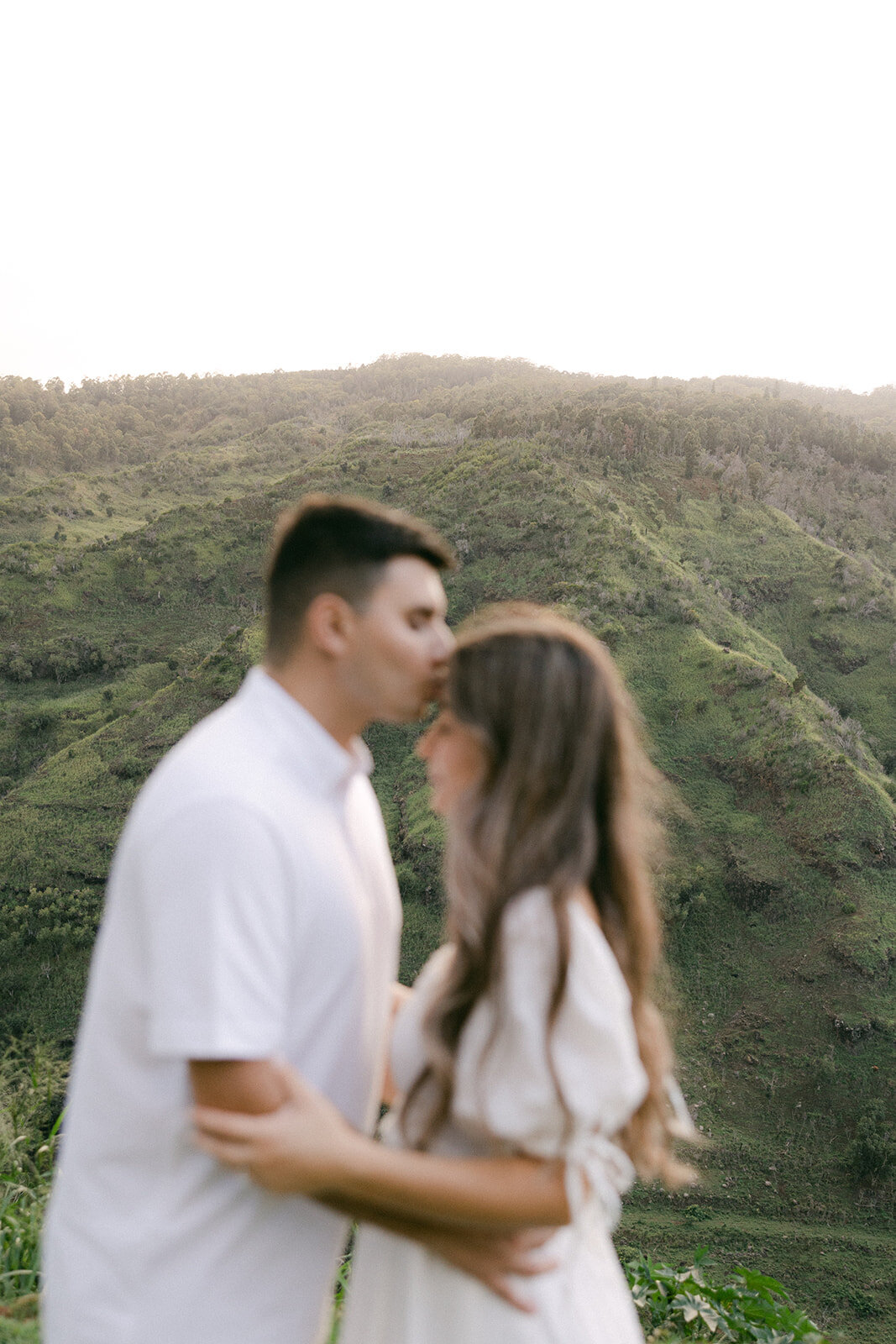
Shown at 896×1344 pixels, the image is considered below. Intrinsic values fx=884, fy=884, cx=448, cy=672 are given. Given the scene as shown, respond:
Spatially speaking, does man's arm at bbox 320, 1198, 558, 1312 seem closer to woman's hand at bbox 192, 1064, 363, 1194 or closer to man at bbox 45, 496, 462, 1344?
man at bbox 45, 496, 462, 1344

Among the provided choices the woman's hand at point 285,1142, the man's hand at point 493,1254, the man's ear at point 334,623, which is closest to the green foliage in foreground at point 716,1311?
the man's hand at point 493,1254

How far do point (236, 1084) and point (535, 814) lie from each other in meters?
0.58

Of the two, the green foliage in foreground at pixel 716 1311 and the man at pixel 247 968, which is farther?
the green foliage in foreground at pixel 716 1311

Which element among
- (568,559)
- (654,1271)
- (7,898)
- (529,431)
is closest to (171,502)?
(529,431)

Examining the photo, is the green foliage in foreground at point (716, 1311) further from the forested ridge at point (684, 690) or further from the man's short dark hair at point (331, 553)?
the forested ridge at point (684, 690)

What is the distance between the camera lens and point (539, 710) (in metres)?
1.39

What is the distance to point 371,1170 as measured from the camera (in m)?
1.29

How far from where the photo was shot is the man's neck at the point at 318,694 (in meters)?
1.58

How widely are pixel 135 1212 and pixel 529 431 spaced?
23.6 metres

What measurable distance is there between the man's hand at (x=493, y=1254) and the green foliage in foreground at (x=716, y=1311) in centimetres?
202

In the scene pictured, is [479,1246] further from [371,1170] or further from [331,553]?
[331,553]

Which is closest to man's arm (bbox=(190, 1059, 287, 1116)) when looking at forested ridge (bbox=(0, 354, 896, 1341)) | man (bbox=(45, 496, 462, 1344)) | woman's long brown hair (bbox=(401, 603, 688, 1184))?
man (bbox=(45, 496, 462, 1344))

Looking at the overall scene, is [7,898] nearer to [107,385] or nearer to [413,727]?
[413,727]

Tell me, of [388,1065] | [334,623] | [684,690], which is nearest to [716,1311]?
[388,1065]
